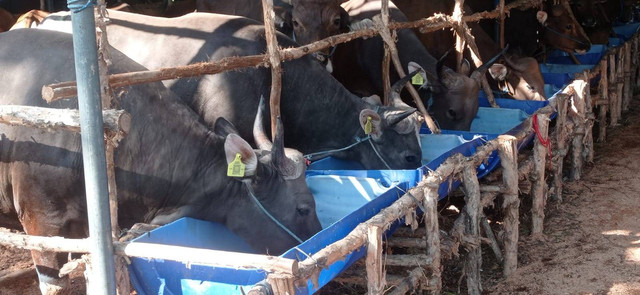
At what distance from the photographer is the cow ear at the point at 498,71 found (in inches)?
317

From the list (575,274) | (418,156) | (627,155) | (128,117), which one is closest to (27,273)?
(128,117)

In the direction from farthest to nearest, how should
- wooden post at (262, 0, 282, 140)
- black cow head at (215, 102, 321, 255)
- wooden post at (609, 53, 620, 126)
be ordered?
wooden post at (609, 53, 620, 126) → wooden post at (262, 0, 282, 140) → black cow head at (215, 102, 321, 255)

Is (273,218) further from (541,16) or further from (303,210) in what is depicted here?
(541,16)

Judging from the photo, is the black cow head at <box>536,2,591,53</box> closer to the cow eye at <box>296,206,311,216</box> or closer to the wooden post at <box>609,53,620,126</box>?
the wooden post at <box>609,53,620,126</box>

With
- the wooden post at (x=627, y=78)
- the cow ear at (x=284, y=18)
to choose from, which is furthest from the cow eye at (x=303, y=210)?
the wooden post at (x=627, y=78)

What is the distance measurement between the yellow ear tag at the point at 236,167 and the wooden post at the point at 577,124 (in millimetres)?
4380

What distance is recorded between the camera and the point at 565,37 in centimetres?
1059

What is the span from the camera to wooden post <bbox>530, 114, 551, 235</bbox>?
5.95m

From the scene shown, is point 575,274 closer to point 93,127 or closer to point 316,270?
point 316,270

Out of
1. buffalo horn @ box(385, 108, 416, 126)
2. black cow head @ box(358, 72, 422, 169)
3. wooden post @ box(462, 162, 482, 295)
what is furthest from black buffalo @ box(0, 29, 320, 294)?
black cow head @ box(358, 72, 422, 169)

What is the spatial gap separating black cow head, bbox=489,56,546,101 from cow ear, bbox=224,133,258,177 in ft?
15.8

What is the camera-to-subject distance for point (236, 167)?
3809 millimetres

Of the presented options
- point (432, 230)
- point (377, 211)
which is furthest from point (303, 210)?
point (432, 230)

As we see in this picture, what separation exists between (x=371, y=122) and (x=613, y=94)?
5628 mm
